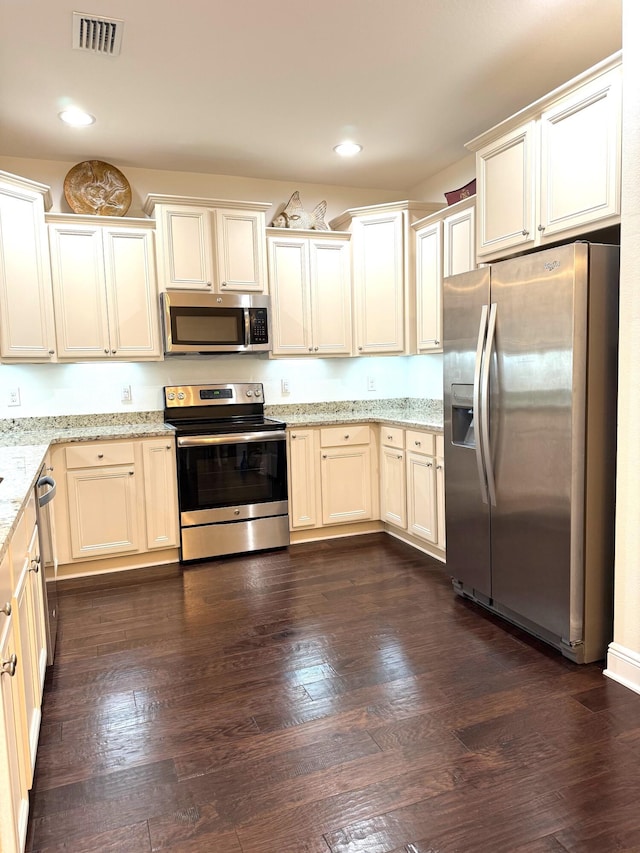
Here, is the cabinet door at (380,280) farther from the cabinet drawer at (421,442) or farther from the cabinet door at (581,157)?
the cabinet door at (581,157)

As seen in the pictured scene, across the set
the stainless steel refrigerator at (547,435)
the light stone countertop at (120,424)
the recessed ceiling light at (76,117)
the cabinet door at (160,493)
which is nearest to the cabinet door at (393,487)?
the light stone countertop at (120,424)

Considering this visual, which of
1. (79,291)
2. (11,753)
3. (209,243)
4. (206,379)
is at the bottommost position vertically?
(11,753)

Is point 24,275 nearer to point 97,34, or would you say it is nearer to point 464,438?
point 97,34

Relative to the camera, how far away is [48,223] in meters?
3.72

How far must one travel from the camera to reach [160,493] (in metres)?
3.85

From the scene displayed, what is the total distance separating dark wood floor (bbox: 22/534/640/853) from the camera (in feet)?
5.28

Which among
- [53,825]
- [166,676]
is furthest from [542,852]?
[166,676]

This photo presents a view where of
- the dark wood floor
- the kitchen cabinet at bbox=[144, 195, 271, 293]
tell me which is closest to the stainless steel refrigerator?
the dark wood floor

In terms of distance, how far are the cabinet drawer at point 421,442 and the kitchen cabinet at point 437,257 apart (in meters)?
0.65

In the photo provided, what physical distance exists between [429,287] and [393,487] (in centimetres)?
145

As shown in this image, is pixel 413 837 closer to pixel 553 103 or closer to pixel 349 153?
pixel 553 103

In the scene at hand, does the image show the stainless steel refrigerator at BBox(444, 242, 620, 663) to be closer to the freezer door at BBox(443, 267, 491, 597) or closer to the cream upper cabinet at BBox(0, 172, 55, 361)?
the freezer door at BBox(443, 267, 491, 597)

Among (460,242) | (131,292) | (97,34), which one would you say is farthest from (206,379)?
(97,34)

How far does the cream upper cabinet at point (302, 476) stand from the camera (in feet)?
13.6
